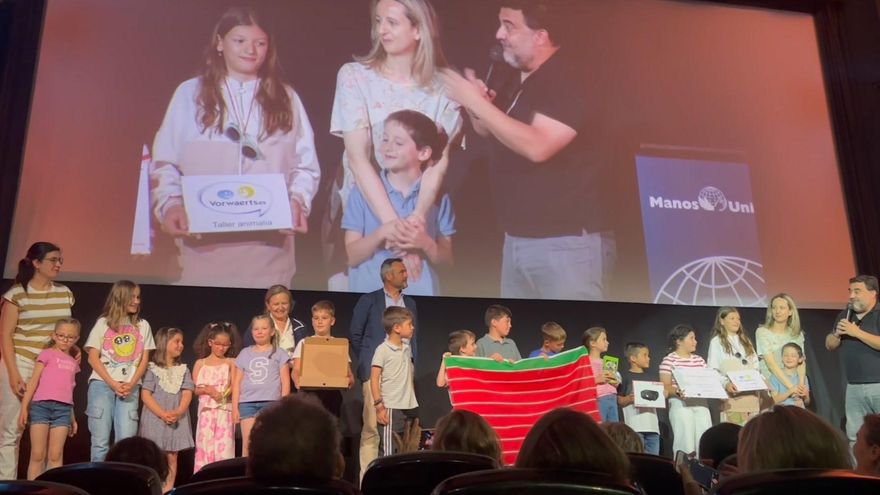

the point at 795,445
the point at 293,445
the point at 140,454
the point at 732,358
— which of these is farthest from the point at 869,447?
the point at 732,358

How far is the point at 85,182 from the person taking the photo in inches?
229

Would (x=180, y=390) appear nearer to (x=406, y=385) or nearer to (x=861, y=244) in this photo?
(x=406, y=385)

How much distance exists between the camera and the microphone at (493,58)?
694cm

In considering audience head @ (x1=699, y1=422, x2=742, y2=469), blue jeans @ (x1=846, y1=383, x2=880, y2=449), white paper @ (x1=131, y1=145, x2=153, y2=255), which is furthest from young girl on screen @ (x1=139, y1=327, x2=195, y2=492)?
blue jeans @ (x1=846, y1=383, x2=880, y2=449)

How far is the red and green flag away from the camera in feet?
14.8

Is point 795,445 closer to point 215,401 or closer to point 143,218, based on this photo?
point 215,401

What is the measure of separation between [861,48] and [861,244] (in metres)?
2.33

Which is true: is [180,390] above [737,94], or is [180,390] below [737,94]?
below

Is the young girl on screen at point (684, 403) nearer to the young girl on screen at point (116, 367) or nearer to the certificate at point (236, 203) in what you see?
the certificate at point (236, 203)

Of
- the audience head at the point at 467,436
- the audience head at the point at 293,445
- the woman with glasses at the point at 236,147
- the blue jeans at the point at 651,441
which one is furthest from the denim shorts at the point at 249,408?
the audience head at the point at 293,445

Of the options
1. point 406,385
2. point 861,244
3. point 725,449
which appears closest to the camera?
point 725,449

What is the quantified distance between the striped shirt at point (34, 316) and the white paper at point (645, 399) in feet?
14.5

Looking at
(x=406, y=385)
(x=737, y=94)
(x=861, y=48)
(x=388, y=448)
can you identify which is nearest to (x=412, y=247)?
(x=406, y=385)

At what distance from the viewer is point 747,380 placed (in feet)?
20.4
